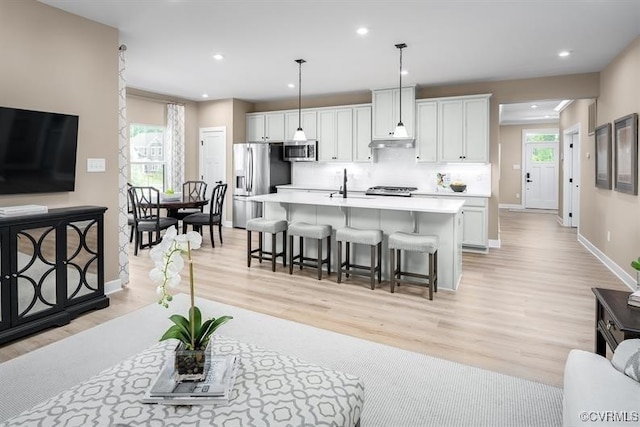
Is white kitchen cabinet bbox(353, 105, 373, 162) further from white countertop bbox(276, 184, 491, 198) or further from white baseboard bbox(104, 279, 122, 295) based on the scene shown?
white baseboard bbox(104, 279, 122, 295)

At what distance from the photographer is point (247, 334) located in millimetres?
3035

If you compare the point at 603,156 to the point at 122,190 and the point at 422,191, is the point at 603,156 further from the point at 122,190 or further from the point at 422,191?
the point at 122,190

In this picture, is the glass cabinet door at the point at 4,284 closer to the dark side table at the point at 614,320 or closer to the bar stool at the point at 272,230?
the bar stool at the point at 272,230

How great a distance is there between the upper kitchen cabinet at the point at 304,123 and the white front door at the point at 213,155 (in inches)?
53.0

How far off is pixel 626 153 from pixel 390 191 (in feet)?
10.5

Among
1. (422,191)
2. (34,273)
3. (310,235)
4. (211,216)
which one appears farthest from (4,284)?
(422,191)

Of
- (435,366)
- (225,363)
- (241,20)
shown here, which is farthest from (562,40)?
(225,363)

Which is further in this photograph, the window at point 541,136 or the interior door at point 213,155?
the window at point 541,136

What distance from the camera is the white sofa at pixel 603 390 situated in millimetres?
1286

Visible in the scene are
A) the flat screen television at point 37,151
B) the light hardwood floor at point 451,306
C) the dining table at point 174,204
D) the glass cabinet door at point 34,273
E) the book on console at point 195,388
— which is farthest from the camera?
the dining table at point 174,204

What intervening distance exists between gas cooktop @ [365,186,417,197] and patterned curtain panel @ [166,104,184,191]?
399 centimetres

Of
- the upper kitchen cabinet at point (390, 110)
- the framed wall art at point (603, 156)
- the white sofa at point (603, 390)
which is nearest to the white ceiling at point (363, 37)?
the upper kitchen cabinet at point (390, 110)

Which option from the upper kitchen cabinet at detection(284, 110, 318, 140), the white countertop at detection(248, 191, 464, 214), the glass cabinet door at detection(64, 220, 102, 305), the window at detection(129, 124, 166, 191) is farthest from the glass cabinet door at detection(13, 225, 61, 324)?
the upper kitchen cabinet at detection(284, 110, 318, 140)

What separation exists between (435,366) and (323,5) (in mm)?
3128
